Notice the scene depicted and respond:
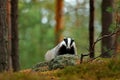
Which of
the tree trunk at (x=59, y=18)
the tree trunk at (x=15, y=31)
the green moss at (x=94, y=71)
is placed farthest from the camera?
the tree trunk at (x=59, y=18)

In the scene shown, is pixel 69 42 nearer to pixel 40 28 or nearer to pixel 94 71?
pixel 94 71

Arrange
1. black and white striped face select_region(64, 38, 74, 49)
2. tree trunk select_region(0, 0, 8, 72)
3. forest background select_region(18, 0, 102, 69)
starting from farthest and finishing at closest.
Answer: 1. forest background select_region(18, 0, 102, 69)
2. black and white striped face select_region(64, 38, 74, 49)
3. tree trunk select_region(0, 0, 8, 72)

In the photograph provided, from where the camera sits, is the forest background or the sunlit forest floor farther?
the forest background

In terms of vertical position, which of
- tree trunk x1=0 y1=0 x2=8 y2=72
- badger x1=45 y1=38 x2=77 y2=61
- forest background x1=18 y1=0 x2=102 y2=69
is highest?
tree trunk x1=0 y1=0 x2=8 y2=72

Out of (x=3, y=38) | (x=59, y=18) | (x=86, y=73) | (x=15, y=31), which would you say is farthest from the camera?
(x=59, y=18)

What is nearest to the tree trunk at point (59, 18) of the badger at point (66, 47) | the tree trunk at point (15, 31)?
the tree trunk at point (15, 31)

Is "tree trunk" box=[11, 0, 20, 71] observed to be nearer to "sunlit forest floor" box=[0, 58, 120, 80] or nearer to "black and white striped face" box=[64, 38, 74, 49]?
"black and white striped face" box=[64, 38, 74, 49]

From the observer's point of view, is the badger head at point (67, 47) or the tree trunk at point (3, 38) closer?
the tree trunk at point (3, 38)

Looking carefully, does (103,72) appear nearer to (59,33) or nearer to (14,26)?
(14,26)

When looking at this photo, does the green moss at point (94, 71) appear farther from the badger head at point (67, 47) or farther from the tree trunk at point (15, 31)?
the tree trunk at point (15, 31)

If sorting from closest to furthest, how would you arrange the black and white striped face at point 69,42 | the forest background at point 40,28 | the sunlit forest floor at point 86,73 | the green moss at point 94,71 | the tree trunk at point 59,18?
1. the sunlit forest floor at point 86,73
2. the green moss at point 94,71
3. the black and white striped face at point 69,42
4. the tree trunk at point 59,18
5. the forest background at point 40,28

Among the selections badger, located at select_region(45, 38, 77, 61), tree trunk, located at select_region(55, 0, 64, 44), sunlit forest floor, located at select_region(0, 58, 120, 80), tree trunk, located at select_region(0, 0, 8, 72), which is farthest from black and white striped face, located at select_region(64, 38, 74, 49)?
tree trunk, located at select_region(55, 0, 64, 44)

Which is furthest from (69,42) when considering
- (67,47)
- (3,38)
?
(3,38)

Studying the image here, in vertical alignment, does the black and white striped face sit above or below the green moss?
above
